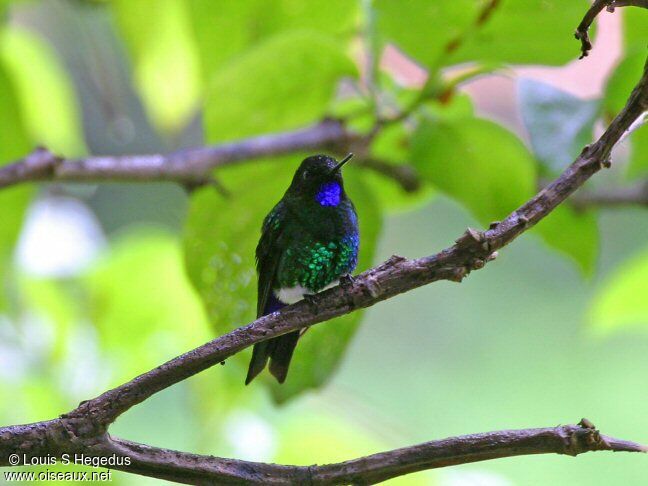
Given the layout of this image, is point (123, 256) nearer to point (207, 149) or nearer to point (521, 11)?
point (207, 149)

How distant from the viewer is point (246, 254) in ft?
2.69

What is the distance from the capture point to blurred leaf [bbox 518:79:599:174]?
0.85m

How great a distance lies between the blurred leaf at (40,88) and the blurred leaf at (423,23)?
59cm

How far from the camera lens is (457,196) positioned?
87cm

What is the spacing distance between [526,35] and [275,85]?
26cm

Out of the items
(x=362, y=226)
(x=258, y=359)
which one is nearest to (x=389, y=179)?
(x=362, y=226)

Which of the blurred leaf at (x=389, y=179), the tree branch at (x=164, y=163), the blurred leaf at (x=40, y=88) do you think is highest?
the blurred leaf at (x=40, y=88)

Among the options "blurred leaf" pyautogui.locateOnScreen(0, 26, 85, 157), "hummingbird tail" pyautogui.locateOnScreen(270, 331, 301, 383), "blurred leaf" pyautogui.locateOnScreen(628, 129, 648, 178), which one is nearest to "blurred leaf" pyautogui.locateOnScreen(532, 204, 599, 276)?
"blurred leaf" pyautogui.locateOnScreen(628, 129, 648, 178)

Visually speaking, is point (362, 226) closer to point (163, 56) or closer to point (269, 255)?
point (269, 255)

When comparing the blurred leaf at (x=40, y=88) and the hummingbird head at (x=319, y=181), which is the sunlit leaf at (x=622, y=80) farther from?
the blurred leaf at (x=40, y=88)

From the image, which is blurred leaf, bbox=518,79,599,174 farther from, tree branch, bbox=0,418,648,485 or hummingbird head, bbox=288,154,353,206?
tree branch, bbox=0,418,648,485

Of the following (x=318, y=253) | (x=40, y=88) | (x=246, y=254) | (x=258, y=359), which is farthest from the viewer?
(x=40, y=88)

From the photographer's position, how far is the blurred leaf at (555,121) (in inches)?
33.6

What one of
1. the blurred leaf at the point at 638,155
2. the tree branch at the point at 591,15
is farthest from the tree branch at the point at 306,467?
the blurred leaf at the point at 638,155
